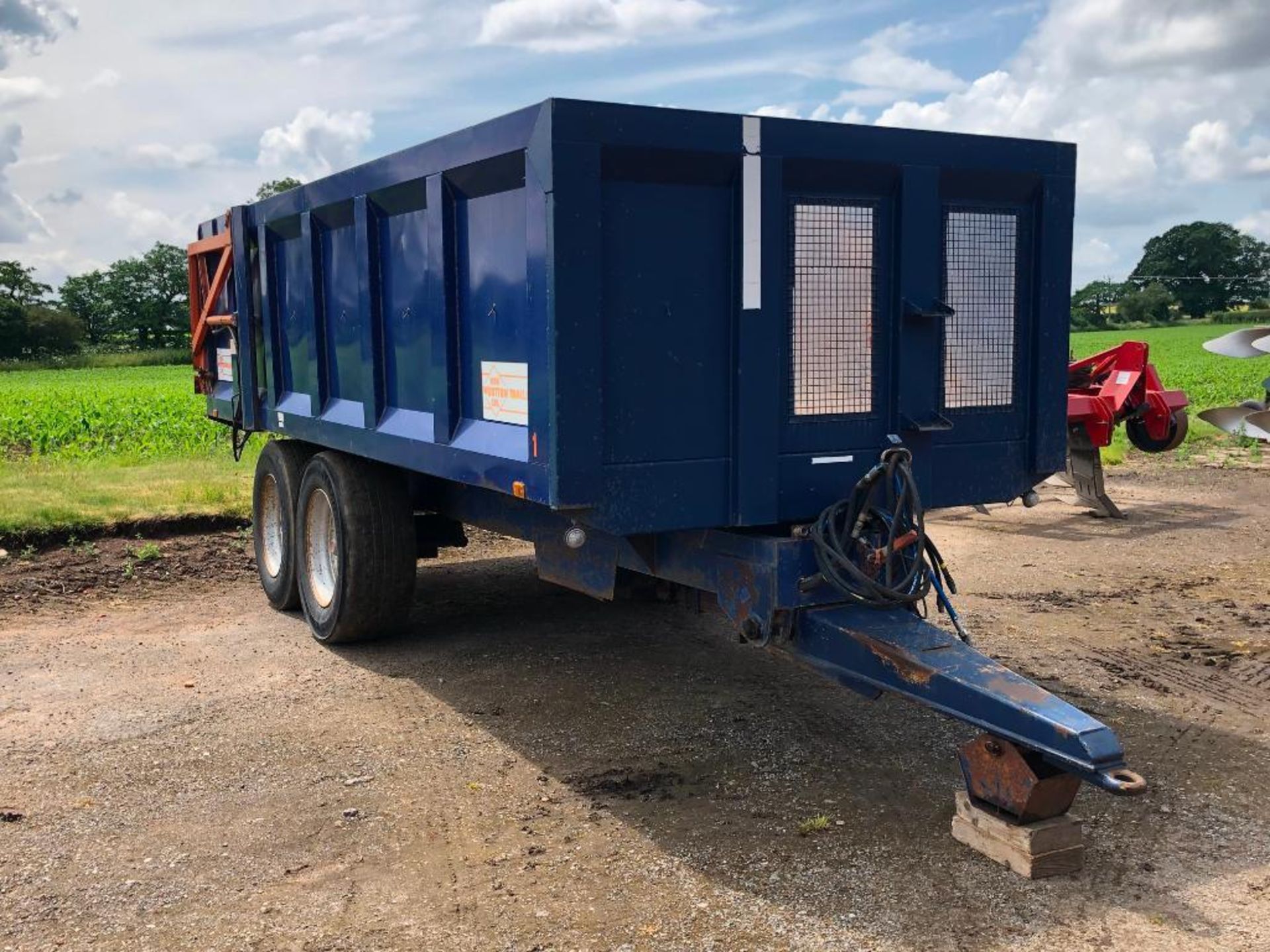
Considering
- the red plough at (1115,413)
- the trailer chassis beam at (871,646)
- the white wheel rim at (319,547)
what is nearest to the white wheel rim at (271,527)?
the white wheel rim at (319,547)

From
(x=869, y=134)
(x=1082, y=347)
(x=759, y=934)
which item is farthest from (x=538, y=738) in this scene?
(x=1082, y=347)

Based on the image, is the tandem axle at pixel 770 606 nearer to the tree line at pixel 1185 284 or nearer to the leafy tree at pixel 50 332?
the leafy tree at pixel 50 332

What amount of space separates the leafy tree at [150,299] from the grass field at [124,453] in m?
42.0

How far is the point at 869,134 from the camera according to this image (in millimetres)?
4512

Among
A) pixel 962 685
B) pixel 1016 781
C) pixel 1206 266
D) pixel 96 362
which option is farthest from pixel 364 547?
pixel 1206 266

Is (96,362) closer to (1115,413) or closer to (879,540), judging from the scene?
(1115,413)

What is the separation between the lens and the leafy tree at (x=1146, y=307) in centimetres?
7119

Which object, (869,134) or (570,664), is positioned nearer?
(869,134)

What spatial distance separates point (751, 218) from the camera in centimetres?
431

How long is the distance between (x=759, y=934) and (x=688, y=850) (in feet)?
2.05

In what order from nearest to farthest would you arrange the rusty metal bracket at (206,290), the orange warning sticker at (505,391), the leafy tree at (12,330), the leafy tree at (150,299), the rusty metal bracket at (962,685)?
the rusty metal bracket at (962,685) → the orange warning sticker at (505,391) → the rusty metal bracket at (206,290) → the leafy tree at (12,330) → the leafy tree at (150,299)

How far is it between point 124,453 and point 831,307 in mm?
11444

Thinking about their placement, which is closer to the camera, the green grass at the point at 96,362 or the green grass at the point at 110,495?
the green grass at the point at 110,495

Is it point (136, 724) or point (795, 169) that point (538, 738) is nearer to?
point (136, 724)
